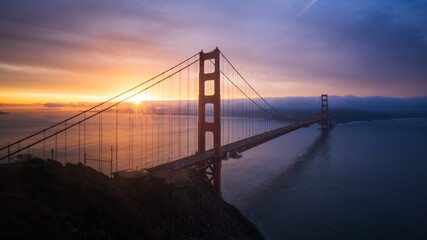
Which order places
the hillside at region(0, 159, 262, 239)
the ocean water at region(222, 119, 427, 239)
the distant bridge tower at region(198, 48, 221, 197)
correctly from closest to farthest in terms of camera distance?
1. the hillside at region(0, 159, 262, 239)
2. the ocean water at region(222, 119, 427, 239)
3. the distant bridge tower at region(198, 48, 221, 197)

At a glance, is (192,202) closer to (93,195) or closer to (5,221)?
(93,195)

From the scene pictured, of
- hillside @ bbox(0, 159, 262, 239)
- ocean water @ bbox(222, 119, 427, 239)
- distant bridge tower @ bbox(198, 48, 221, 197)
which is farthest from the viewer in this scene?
distant bridge tower @ bbox(198, 48, 221, 197)

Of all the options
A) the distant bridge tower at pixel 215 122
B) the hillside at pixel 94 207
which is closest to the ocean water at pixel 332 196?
the distant bridge tower at pixel 215 122

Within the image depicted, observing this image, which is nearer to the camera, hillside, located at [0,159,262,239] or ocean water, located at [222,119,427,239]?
hillside, located at [0,159,262,239]

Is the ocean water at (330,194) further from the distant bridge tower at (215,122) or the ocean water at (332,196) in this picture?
the distant bridge tower at (215,122)

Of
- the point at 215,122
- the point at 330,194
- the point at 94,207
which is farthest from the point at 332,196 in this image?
the point at 94,207

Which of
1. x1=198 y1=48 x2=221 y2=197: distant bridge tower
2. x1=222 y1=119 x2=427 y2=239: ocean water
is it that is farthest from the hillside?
x1=222 y1=119 x2=427 y2=239: ocean water

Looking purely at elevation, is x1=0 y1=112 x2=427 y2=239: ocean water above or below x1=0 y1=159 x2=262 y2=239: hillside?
below

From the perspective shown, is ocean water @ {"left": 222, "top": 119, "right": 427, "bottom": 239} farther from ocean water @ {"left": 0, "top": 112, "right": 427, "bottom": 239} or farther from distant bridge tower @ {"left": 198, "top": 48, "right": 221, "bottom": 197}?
distant bridge tower @ {"left": 198, "top": 48, "right": 221, "bottom": 197}

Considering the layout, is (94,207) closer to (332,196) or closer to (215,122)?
(215,122)
